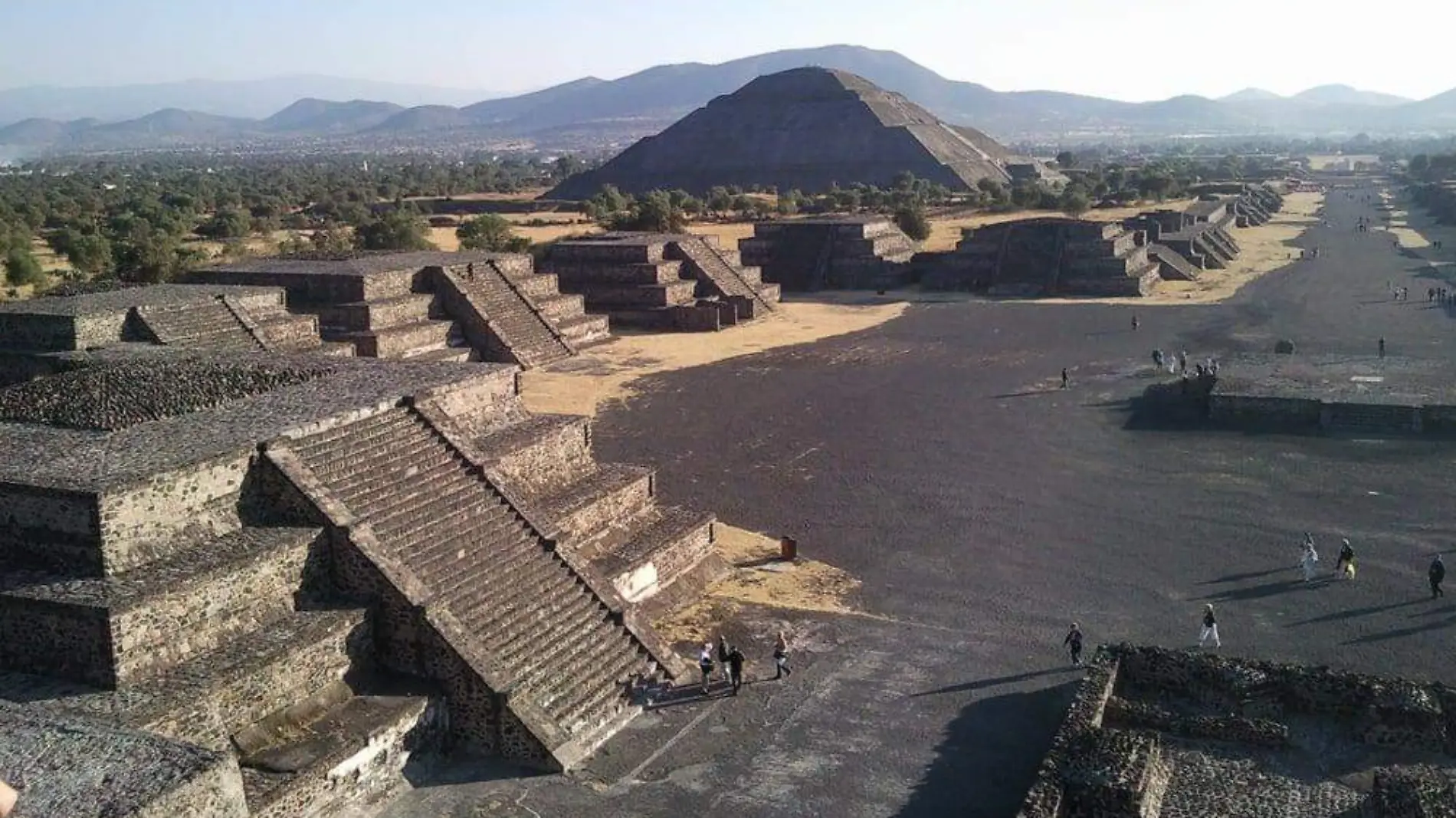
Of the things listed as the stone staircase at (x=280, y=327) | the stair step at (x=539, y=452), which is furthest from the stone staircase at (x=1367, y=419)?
the stone staircase at (x=280, y=327)

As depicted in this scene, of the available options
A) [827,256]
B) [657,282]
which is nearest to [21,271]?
[657,282]

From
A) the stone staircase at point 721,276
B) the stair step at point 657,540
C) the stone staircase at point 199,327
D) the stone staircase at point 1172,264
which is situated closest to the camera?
the stair step at point 657,540

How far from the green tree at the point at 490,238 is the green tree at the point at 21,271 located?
16952mm

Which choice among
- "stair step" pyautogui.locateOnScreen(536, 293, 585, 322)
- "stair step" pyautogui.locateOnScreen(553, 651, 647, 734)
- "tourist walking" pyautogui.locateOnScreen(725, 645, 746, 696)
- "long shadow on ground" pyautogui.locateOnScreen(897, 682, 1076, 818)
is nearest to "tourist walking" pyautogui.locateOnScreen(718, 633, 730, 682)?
"tourist walking" pyautogui.locateOnScreen(725, 645, 746, 696)

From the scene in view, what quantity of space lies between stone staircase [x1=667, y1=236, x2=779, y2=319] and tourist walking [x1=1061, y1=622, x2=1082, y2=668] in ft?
105

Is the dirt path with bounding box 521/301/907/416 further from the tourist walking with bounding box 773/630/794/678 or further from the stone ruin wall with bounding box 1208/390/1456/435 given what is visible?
the tourist walking with bounding box 773/630/794/678

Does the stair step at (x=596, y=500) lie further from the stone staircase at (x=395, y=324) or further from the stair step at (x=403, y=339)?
the stone staircase at (x=395, y=324)

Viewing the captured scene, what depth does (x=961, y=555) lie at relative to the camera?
65.2 feet

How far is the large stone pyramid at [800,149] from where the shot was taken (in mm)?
109562

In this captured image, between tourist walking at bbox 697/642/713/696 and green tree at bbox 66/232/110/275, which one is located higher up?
green tree at bbox 66/232/110/275

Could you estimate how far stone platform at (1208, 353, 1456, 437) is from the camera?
27.3m

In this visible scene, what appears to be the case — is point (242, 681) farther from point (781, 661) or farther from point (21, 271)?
point (21, 271)

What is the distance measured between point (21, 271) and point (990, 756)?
38.9 meters

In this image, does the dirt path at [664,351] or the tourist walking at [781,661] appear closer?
the tourist walking at [781,661]
